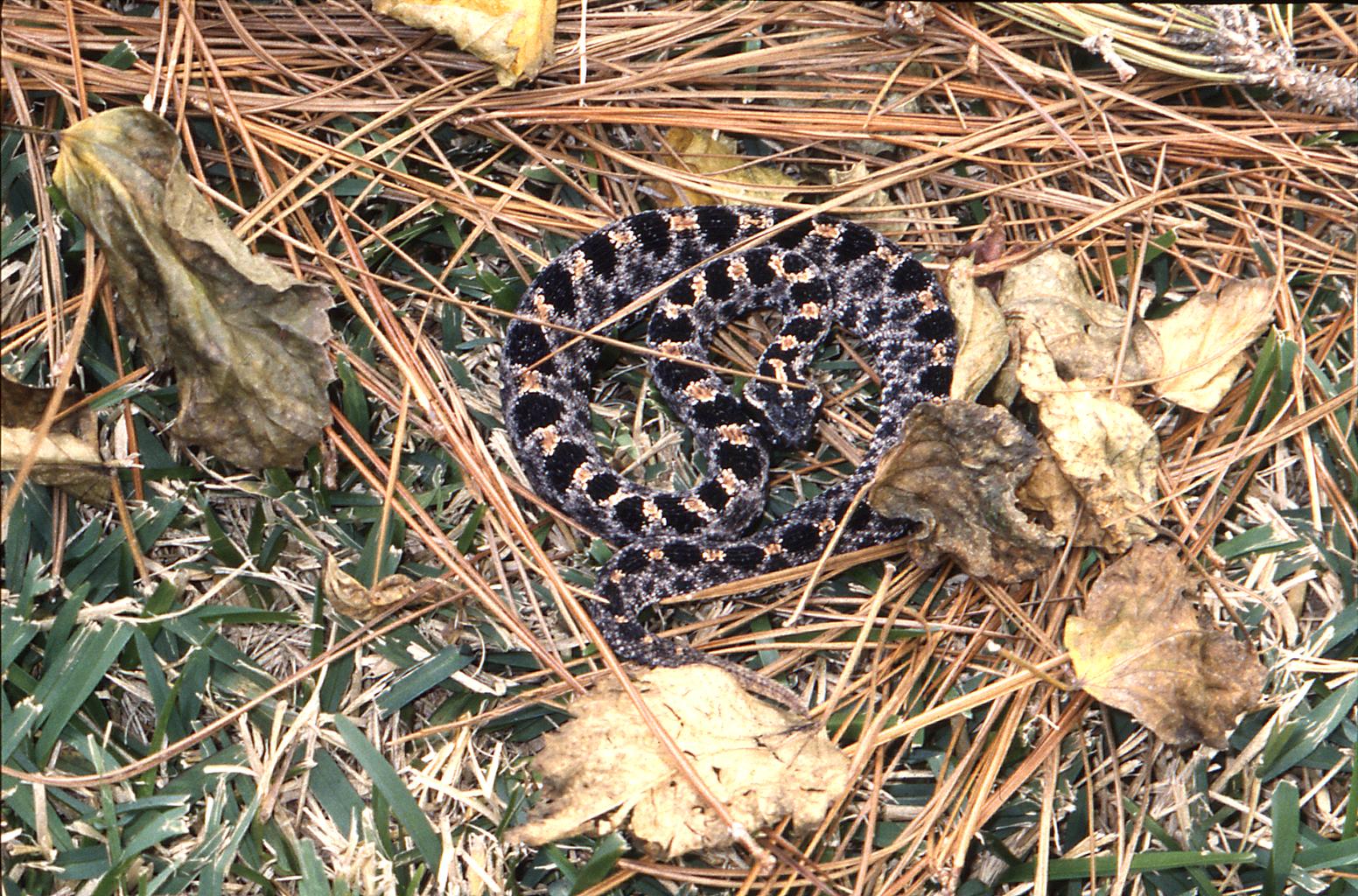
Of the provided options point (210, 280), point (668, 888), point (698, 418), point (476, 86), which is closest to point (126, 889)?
point (668, 888)

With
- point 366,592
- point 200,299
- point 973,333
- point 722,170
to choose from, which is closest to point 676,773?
point 366,592

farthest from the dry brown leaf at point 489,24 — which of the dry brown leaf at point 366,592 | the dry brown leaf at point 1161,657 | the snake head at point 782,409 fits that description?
the dry brown leaf at point 1161,657

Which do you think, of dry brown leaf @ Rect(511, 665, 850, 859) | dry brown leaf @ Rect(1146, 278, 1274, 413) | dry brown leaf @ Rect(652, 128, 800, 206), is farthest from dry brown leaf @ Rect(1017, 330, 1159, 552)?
dry brown leaf @ Rect(652, 128, 800, 206)

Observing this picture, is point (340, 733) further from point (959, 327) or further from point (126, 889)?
point (959, 327)

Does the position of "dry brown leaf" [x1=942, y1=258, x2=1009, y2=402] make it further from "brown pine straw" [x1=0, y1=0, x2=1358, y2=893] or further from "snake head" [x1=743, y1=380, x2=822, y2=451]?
"snake head" [x1=743, y1=380, x2=822, y2=451]

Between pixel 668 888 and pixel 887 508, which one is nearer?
pixel 668 888

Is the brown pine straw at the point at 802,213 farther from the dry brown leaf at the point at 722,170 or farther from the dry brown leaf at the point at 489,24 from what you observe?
the dry brown leaf at the point at 489,24
